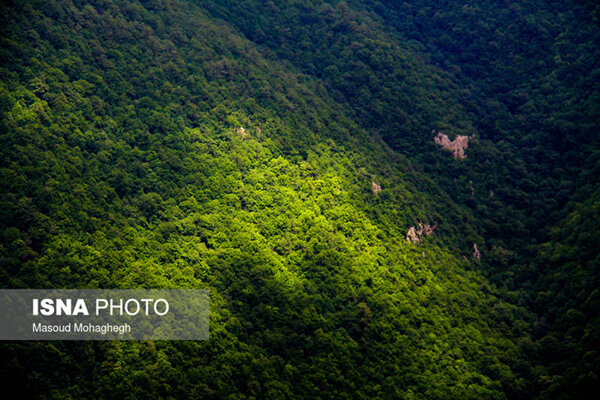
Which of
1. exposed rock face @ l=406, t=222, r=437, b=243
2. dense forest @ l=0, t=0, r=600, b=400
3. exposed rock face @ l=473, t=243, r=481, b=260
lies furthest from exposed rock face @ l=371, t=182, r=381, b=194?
exposed rock face @ l=473, t=243, r=481, b=260

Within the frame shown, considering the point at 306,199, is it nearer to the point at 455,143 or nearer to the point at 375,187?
the point at 375,187

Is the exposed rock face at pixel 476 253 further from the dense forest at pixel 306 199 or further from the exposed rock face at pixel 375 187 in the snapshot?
the exposed rock face at pixel 375 187

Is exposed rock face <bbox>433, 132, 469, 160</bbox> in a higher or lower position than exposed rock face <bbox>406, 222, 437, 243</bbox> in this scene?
higher

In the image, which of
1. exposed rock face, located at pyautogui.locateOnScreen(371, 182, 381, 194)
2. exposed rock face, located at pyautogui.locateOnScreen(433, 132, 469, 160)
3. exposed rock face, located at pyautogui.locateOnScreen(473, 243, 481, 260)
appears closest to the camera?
exposed rock face, located at pyautogui.locateOnScreen(473, 243, 481, 260)

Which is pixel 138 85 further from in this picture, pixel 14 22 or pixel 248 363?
pixel 248 363

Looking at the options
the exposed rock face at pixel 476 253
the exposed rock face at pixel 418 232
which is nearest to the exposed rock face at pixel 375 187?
the exposed rock face at pixel 418 232

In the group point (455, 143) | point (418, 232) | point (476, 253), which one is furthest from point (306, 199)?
point (455, 143)

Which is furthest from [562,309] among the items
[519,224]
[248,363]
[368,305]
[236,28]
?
[236,28]

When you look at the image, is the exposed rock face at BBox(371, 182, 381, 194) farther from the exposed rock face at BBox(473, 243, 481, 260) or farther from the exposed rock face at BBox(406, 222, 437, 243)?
the exposed rock face at BBox(473, 243, 481, 260)
